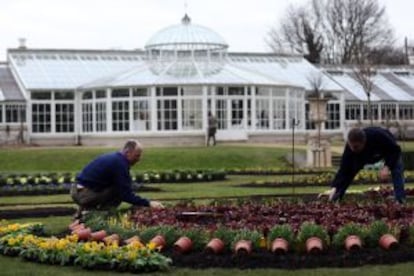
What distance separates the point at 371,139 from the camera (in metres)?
12.1

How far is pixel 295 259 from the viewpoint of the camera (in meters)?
9.27

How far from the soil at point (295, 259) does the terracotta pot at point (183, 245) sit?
5.2 inches

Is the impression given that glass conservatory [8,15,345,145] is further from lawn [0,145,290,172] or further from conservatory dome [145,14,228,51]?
lawn [0,145,290,172]

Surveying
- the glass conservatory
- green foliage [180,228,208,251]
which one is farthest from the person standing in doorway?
green foliage [180,228,208,251]

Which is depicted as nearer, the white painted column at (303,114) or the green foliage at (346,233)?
the green foliage at (346,233)

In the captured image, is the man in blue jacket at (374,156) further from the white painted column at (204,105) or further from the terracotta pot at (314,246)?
the white painted column at (204,105)

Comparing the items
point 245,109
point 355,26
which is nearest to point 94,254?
point 245,109

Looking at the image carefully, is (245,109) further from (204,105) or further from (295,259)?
(295,259)

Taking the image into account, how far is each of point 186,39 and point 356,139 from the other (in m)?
40.7

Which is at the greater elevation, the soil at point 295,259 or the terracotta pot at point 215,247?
the terracotta pot at point 215,247

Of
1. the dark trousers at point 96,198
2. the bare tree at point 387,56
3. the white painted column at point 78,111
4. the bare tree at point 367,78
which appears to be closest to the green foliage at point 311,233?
the dark trousers at point 96,198

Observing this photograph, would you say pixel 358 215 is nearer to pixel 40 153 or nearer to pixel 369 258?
pixel 369 258

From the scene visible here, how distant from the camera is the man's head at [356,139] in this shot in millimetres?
11500

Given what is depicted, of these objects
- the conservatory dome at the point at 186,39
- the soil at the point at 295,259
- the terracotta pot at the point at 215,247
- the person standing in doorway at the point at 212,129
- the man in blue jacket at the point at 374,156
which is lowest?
the soil at the point at 295,259
